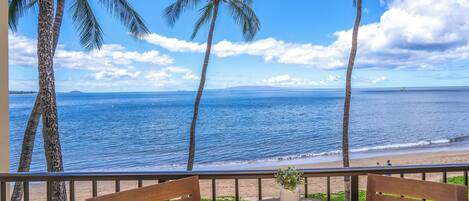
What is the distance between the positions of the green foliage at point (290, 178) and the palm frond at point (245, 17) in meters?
8.06

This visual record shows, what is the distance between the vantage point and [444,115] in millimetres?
27781

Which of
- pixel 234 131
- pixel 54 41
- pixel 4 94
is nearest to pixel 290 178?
pixel 4 94

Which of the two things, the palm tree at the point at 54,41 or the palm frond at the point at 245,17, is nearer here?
the palm tree at the point at 54,41

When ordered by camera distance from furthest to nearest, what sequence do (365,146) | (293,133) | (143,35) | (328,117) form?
(328,117) → (293,133) → (365,146) → (143,35)

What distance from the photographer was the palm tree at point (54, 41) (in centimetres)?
488

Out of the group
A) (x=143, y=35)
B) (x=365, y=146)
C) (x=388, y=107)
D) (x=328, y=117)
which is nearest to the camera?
(x=143, y=35)

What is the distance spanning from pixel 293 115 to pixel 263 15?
28.4 ft

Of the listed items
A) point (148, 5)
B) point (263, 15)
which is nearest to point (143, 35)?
point (148, 5)

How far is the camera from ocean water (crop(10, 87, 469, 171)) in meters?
16.8

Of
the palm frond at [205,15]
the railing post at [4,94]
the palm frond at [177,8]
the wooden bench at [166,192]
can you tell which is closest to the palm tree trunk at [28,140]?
the palm frond at [177,8]

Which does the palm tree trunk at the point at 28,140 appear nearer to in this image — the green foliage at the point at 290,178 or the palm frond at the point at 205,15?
the palm frond at the point at 205,15

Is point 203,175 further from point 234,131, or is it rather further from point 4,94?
point 234,131

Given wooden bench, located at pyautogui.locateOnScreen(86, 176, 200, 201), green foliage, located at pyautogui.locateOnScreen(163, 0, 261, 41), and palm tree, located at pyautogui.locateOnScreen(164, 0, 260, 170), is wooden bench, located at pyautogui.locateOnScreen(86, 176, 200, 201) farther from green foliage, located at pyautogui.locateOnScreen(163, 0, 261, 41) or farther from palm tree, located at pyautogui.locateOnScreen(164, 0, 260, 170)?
green foliage, located at pyautogui.locateOnScreen(163, 0, 261, 41)

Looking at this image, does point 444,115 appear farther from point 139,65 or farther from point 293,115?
point 139,65
